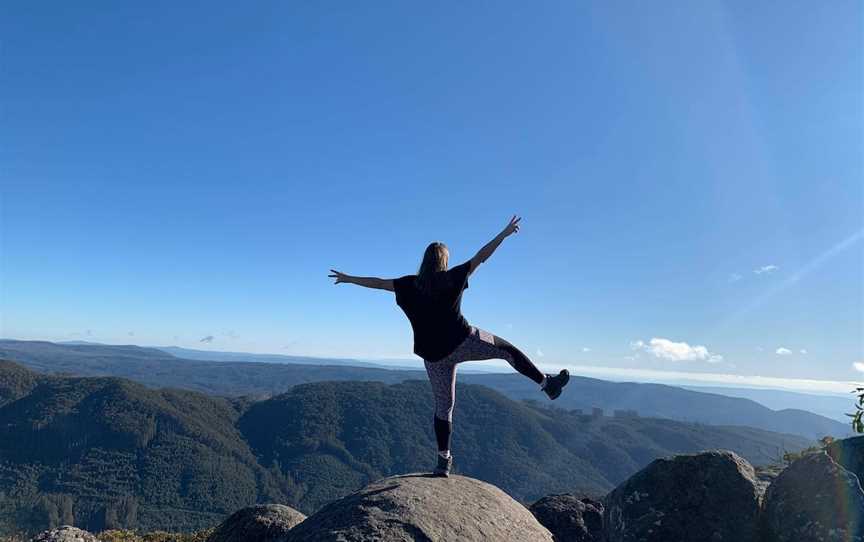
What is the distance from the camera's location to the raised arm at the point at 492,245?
840 centimetres

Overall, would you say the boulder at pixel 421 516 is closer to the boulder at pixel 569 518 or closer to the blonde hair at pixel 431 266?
the blonde hair at pixel 431 266

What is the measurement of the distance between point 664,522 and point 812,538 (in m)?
2.01

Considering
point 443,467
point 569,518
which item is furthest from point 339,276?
point 569,518

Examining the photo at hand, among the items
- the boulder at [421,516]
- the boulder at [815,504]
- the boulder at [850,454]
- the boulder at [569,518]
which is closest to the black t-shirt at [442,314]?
the boulder at [421,516]

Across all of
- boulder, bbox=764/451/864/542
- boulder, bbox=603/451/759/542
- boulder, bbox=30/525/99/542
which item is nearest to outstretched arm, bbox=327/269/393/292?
boulder, bbox=603/451/759/542

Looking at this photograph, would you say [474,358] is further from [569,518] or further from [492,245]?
[569,518]

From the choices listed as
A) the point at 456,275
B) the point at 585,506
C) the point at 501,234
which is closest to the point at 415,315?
the point at 456,275

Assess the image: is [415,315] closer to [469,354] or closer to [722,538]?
[469,354]

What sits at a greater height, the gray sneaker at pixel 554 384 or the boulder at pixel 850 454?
the gray sneaker at pixel 554 384

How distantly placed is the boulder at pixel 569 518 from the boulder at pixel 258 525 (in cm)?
624

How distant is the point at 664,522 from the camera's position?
28.8ft

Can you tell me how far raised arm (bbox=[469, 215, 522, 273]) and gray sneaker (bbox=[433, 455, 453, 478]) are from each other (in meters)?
3.39

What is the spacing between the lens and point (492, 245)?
8398 mm

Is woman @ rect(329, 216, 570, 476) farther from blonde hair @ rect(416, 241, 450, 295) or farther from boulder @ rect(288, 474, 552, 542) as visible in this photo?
boulder @ rect(288, 474, 552, 542)
